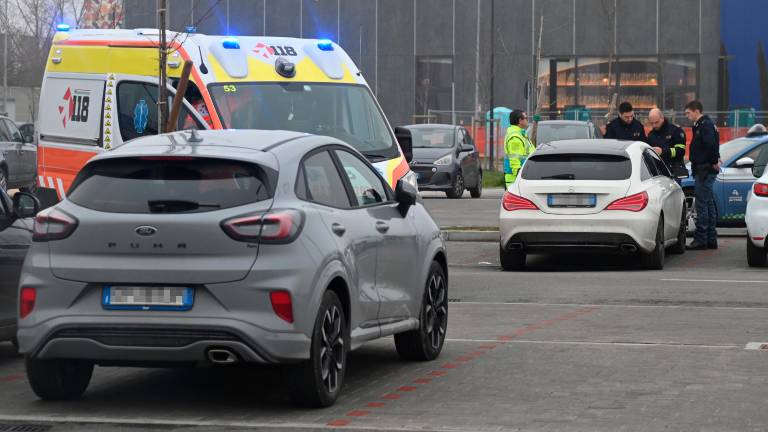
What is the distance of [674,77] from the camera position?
57000mm

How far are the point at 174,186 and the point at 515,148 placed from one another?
1371cm

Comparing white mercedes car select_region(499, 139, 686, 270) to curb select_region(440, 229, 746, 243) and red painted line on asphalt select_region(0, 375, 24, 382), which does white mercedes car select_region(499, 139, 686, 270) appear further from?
red painted line on asphalt select_region(0, 375, 24, 382)

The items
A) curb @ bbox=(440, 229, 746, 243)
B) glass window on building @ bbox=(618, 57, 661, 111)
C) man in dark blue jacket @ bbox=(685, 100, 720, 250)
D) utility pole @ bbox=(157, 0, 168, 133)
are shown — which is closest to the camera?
utility pole @ bbox=(157, 0, 168, 133)

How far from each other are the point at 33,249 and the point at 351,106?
25.8 ft

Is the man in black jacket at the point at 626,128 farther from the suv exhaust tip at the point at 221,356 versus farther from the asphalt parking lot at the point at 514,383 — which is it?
the suv exhaust tip at the point at 221,356

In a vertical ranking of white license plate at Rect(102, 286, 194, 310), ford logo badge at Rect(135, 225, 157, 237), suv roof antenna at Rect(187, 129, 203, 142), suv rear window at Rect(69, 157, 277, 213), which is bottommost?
white license plate at Rect(102, 286, 194, 310)

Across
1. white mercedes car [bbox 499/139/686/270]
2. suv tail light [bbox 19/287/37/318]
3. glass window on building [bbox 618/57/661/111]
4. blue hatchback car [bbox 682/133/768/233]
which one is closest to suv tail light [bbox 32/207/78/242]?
suv tail light [bbox 19/287/37/318]

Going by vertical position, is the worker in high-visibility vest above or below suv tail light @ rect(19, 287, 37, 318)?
above

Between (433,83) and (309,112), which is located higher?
(433,83)

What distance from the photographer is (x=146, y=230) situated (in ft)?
26.7

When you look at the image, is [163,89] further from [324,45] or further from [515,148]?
[515,148]

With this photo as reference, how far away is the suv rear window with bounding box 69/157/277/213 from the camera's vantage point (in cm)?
825

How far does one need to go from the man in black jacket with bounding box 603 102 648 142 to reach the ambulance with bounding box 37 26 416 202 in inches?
211

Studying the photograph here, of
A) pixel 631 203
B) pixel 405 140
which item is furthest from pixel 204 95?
pixel 631 203
